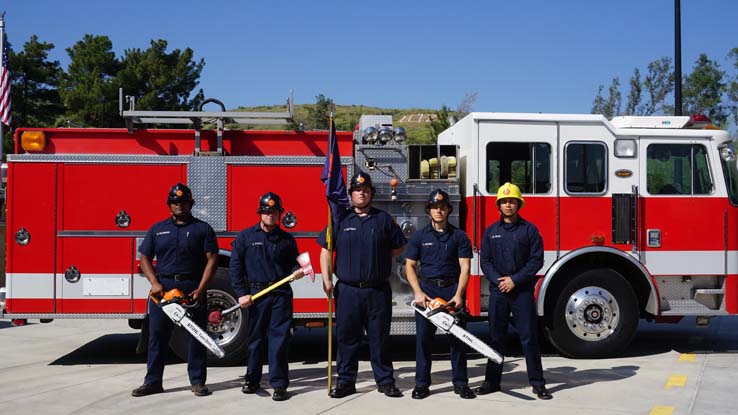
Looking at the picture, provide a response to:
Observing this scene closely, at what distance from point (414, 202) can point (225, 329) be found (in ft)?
8.21

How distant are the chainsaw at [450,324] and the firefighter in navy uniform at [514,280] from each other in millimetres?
380

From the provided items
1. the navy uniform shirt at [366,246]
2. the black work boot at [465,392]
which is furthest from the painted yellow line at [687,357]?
the navy uniform shirt at [366,246]

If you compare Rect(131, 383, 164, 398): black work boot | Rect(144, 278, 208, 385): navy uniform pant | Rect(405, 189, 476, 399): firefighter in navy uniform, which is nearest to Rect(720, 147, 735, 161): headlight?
Rect(405, 189, 476, 399): firefighter in navy uniform

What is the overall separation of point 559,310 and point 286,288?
10.6 ft

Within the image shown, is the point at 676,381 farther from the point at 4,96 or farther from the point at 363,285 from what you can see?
the point at 4,96

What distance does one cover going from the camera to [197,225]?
275 inches

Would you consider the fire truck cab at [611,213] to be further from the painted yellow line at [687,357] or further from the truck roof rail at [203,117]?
the truck roof rail at [203,117]

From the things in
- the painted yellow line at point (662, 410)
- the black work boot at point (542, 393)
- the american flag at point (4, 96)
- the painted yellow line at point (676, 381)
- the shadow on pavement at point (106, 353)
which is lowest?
the shadow on pavement at point (106, 353)

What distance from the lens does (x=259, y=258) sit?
22.7 feet

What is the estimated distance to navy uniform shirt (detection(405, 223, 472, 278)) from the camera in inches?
266

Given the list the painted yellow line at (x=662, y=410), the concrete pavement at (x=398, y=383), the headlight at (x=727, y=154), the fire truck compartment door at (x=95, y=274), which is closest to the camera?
the painted yellow line at (x=662, y=410)

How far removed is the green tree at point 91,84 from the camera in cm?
3553

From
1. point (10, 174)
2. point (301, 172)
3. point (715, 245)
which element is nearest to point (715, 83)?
point (715, 245)

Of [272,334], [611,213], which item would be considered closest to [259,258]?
[272,334]
